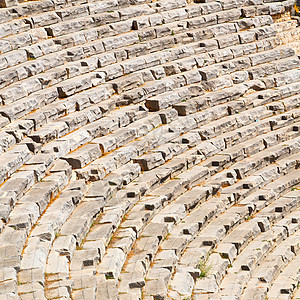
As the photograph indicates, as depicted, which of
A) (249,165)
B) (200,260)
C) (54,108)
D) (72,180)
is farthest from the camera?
(249,165)

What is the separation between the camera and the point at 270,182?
14.1 meters

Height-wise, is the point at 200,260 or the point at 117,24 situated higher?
Answer: the point at 117,24

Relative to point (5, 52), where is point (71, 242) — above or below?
below

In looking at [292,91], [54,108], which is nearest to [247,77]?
[292,91]

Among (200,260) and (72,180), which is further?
(72,180)

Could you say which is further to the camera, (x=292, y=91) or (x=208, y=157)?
(x=292, y=91)

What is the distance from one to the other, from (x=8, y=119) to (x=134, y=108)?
3.20 m

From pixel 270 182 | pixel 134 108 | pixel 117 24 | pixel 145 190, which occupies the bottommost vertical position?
pixel 270 182

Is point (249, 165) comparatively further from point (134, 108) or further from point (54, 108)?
point (54, 108)

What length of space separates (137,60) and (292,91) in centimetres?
432

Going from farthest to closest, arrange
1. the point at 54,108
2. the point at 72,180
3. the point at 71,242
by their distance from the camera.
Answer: the point at 54,108, the point at 72,180, the point at 71,242

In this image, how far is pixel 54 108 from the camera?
1321cm

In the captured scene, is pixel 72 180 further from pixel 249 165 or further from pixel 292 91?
pixel 292 91

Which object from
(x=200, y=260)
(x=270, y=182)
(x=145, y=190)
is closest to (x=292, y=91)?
(x=270, y=182)
